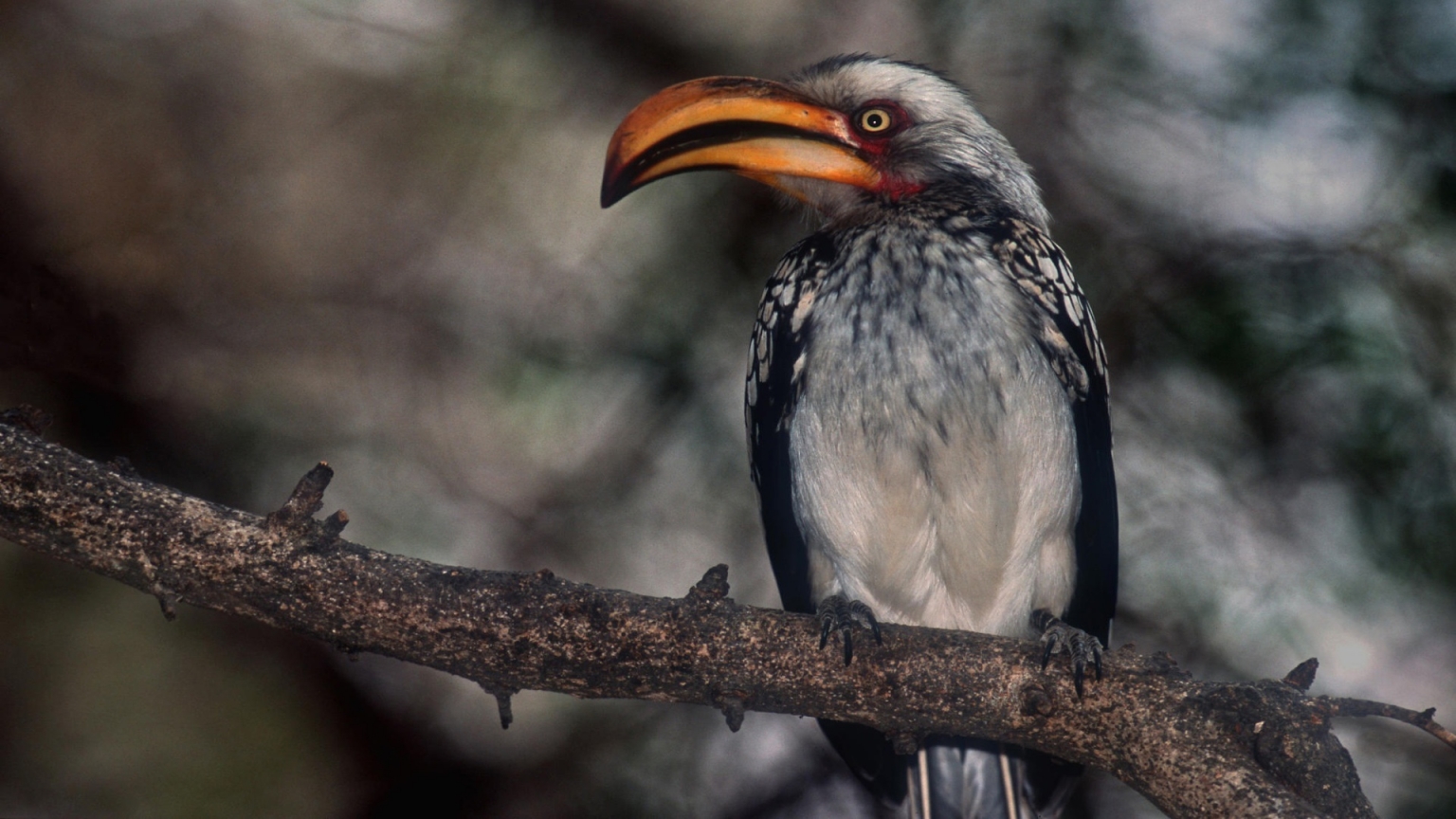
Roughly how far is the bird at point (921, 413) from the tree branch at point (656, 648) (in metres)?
0.36

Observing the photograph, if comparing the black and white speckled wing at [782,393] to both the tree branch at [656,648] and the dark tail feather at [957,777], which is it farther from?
the tree branch at [656,648]

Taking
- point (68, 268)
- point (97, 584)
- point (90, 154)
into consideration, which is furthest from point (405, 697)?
point (90, 154)

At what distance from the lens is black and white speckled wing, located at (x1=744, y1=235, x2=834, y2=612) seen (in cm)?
340

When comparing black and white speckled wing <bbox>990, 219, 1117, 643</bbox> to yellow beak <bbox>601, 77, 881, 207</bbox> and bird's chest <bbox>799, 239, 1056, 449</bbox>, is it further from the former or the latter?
yellow beak <bbox>601, 77, 881, 207</bbox>

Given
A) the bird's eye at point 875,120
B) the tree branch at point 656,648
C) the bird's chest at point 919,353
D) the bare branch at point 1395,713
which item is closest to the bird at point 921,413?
the bird's chest at point 919,353

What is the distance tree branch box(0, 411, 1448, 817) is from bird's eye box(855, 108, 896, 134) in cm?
175

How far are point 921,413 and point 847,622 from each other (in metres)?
0.66

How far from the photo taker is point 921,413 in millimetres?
3139

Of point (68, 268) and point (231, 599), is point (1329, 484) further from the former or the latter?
point (68, 268)

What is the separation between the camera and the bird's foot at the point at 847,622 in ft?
8.81

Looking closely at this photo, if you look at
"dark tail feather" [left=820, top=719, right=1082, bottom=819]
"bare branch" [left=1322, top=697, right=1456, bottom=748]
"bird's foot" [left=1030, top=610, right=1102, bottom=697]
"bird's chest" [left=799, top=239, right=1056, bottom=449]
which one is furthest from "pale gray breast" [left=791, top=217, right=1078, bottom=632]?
"bare branch" [left=1322, top=697, right=1456, bottom=748]

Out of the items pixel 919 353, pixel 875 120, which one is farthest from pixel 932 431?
pixel 875 120

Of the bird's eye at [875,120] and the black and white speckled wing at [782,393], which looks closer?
the black and white speckled wing at [782,393]

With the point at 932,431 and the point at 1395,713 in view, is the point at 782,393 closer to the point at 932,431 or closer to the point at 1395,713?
the point at 932,431
